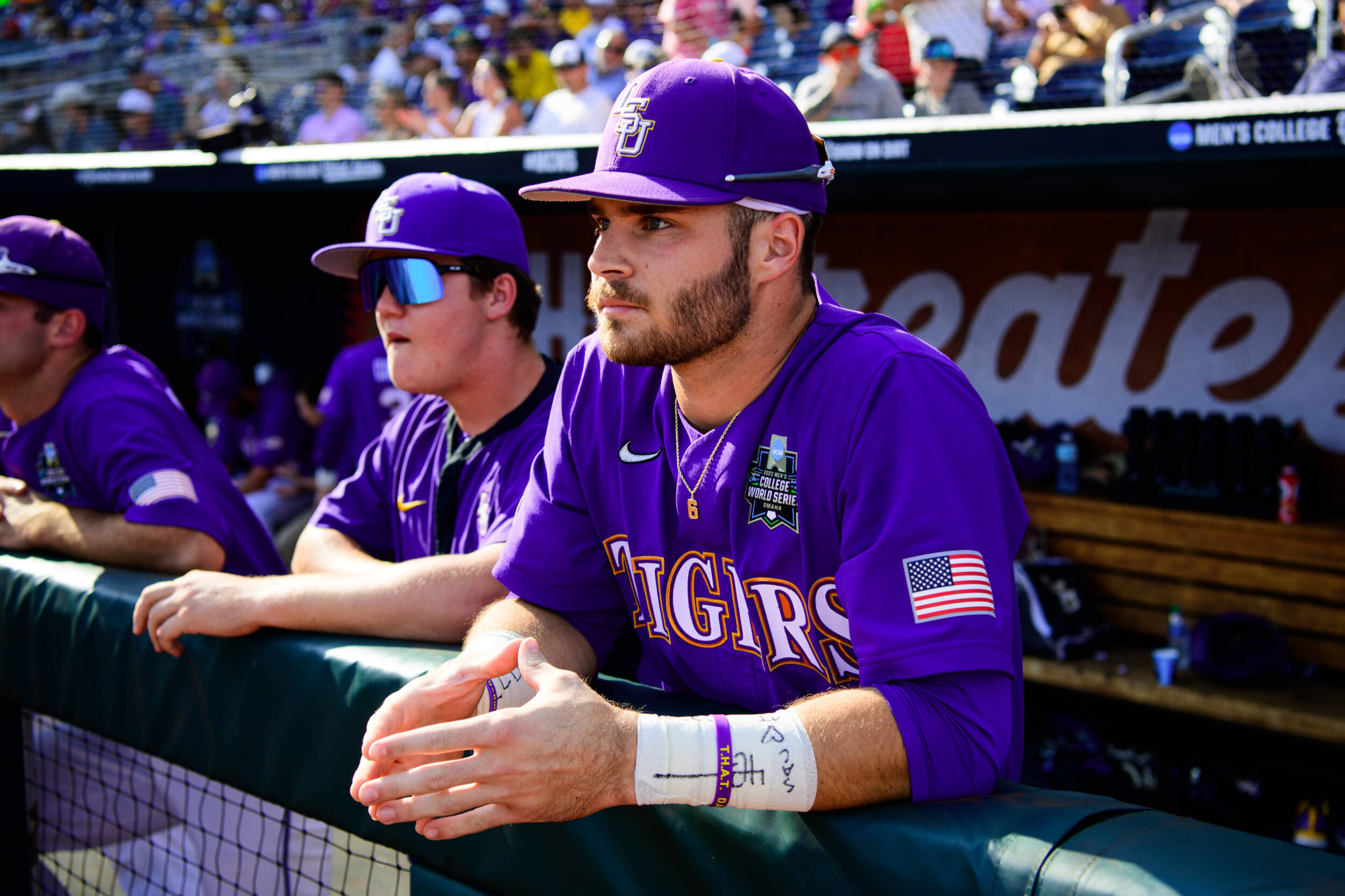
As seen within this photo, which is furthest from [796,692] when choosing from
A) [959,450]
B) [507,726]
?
[507,726]

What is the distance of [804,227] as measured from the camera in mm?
1378

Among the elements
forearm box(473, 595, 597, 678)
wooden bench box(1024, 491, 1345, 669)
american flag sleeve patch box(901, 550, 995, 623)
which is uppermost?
american flag sleeve patch box(901, 550, 995, 623)

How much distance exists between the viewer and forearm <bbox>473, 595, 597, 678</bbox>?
1412 mm

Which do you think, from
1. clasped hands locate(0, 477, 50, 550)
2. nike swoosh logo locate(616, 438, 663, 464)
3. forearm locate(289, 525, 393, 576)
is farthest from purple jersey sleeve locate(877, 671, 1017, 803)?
clasped hands locate(0, 477, 50, 550)

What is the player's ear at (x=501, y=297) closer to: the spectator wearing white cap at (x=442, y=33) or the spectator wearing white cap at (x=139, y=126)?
the spectator wearing white cap at (x=442, y=33)

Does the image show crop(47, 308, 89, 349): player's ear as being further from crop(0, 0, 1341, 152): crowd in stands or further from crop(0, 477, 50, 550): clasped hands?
crop(0, 0, 1341, 152): crowd in stands

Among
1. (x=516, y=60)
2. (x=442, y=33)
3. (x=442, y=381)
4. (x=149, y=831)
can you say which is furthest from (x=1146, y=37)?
(x=442, y=33)

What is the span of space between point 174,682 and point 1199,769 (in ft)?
13.3

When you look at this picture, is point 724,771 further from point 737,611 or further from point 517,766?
point 737,611

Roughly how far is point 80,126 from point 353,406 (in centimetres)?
594

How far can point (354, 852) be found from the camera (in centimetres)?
150

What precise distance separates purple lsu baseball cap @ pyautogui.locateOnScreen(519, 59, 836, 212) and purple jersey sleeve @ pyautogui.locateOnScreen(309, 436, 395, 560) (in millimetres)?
1107

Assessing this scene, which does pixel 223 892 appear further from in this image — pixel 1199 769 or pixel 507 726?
pixel 1199 769

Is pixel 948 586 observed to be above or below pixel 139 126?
below
